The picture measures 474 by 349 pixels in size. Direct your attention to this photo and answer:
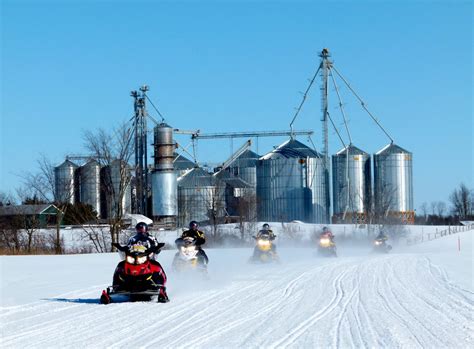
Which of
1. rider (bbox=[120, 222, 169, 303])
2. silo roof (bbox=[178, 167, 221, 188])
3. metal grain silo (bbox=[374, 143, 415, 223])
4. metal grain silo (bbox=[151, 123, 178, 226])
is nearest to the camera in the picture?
rider (bbox=[120, 222, 169, 303])

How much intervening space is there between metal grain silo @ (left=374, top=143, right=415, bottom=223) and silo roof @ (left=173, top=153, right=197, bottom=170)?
23043mm

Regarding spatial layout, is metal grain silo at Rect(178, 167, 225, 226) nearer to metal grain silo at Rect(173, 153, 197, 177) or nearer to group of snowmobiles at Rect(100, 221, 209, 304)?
metal grain silo at Rect(173, 153, 197, 177)

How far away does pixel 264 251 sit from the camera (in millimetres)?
31578

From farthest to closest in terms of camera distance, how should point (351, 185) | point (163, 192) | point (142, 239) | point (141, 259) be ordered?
1. point (351, 185)
2. point (163, 192)
3. point (142, 239)
4. point (141, 259)

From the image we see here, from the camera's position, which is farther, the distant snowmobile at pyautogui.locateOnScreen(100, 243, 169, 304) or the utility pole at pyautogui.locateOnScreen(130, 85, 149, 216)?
the utility pole at pyautogui.locateOnScreen(130, 85, 149, 216)

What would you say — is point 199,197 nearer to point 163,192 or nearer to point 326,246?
point 163,192

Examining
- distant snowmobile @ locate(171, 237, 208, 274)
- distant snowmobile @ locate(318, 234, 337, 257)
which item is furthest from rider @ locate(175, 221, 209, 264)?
distant snowmobile @ locate(318, 234, 337, 257)

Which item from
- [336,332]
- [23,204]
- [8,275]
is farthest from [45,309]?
[23,204]

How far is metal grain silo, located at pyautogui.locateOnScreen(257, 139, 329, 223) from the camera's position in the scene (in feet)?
285

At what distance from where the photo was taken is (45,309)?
15242 millimetres

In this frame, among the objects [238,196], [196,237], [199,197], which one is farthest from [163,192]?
[196,237]

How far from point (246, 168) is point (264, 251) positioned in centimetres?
6478

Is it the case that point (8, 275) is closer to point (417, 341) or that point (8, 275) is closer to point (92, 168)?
point (417, 341)

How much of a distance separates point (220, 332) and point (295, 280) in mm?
10100
